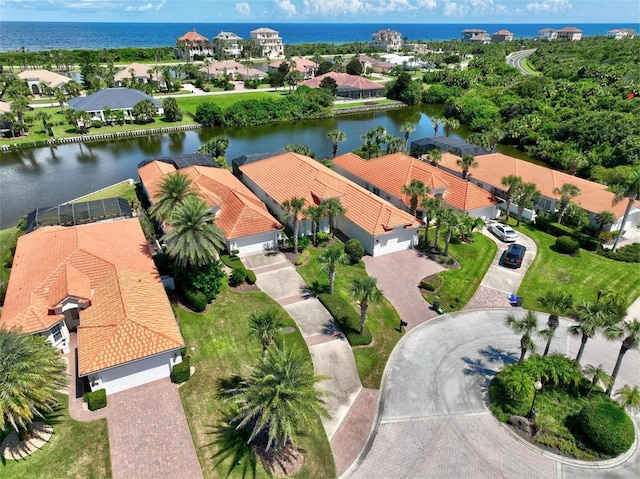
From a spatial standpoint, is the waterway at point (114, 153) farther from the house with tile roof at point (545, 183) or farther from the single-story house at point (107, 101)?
the house with tile roof at point (545, 183)


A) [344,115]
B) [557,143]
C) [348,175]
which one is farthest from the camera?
[344,115]

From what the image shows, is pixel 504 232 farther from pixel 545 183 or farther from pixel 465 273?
pixel 545 183

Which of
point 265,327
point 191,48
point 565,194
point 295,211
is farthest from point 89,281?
point 191,48

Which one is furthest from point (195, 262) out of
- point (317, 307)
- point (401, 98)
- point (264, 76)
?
point (264, 76)

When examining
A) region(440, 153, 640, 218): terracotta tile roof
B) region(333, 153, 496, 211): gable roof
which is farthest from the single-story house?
region(440, 153, 640, 218): terracotta tile roof

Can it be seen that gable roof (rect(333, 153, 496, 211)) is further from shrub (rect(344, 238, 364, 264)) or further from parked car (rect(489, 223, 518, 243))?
shrub (rect(344, 238, 364, 264))

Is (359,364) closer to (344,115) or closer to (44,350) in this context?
(44,350)

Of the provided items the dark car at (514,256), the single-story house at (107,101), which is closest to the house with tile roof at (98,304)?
the dark car at (514,256)
